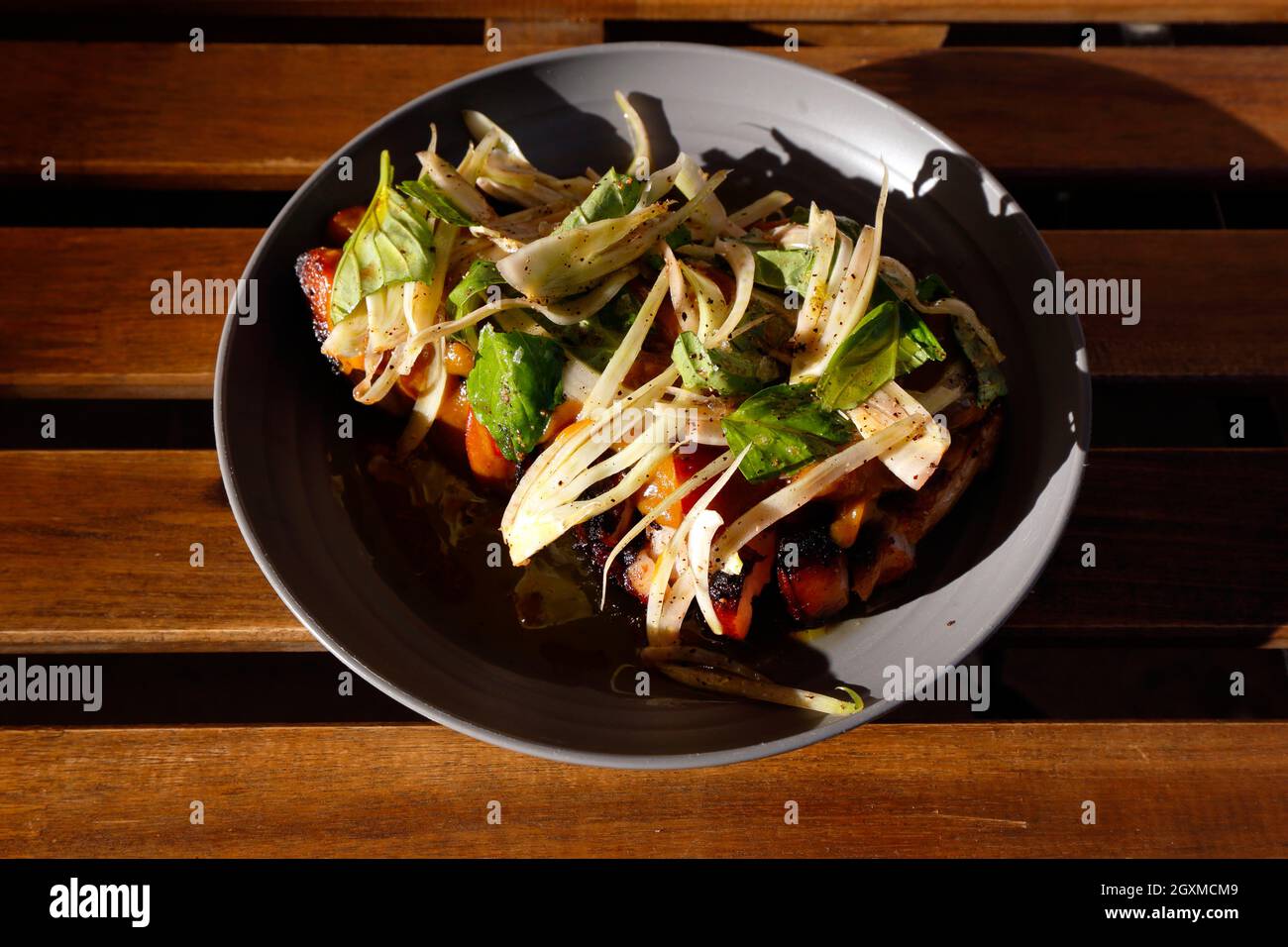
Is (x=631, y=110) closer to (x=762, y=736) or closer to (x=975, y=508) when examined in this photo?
(x=975, y=508)

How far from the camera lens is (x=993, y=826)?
1.92 m

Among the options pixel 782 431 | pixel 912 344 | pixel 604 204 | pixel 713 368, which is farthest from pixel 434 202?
pixel 912 344

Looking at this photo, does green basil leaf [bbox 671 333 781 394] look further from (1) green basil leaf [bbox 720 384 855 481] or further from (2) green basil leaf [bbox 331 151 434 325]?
(2) green basil leaf [bbox 331 151 434 325]

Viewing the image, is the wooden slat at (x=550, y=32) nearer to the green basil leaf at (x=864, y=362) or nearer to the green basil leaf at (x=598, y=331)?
the green basil leaf at (x=598, y=331)

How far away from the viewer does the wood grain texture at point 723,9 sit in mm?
2541

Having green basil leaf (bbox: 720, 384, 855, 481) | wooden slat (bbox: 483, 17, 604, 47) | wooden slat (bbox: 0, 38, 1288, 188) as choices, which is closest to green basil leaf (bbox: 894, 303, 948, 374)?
green basil leaf (bbox: 720, 384, 855, 481)

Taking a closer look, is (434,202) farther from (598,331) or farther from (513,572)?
(513,572)

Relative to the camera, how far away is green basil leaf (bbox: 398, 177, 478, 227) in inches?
72.2

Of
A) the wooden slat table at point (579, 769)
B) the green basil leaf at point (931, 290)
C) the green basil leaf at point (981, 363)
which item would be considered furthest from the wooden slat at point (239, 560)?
the green basil leaf at point (931, 290)

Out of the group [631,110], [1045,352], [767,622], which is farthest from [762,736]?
[631,110]

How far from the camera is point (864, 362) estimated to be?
167cm

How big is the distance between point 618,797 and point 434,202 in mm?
1129

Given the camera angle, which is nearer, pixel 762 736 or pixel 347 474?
pixel 762 736

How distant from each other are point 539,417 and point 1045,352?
3.18 feet
